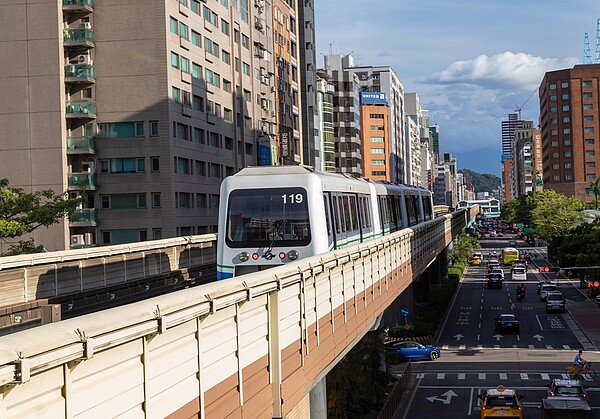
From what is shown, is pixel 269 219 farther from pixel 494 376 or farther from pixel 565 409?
pixel 494 376

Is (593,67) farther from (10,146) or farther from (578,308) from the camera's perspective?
(10,146)

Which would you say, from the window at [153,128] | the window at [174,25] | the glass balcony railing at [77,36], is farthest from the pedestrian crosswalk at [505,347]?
the glass balcony railing at [77,36]

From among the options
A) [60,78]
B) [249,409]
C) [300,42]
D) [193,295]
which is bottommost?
[249,409]

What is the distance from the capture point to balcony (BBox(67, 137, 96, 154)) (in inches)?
2143

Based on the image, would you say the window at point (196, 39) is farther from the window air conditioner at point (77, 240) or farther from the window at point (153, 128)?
the window air conditioner at point (77, 240)

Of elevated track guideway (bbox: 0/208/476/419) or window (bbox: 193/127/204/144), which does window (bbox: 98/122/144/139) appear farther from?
elevated track guideway (bbox: 0/208/476/419)

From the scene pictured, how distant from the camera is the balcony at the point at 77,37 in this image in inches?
2114

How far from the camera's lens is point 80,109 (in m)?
54.3

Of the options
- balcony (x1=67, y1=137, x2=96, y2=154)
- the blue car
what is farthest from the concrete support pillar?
balcony (x1=67, y1=137, x2=96, y2=154)

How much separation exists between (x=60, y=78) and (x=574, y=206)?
7139 centimetres

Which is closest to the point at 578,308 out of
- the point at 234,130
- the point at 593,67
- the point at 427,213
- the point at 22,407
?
the point at 427,213

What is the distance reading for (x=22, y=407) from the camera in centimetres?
670

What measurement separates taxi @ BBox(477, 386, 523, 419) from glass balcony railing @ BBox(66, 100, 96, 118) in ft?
102

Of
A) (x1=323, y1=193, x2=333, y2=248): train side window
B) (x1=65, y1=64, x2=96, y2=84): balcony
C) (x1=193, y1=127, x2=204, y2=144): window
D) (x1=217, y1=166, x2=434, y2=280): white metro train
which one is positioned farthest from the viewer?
(x1=193, y1=127, x2=204, y2=144): window
